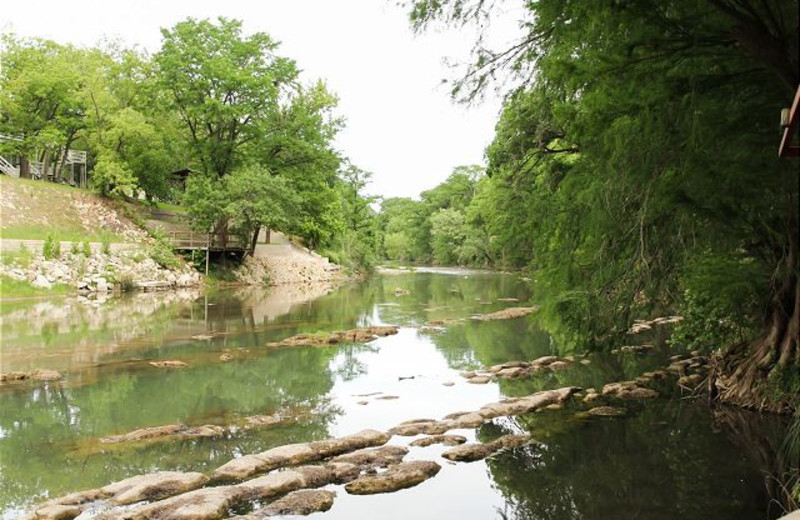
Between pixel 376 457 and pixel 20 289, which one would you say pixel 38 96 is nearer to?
pixel 20 289

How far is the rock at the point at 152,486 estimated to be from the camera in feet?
21.7

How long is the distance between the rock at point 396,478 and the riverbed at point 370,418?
14cm

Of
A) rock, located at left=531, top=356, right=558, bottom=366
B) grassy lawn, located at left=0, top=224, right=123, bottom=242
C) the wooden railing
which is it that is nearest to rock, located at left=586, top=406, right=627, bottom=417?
rock, located at left=531, top=356, right=558, bottom=366

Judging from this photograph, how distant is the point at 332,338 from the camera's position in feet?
58.2

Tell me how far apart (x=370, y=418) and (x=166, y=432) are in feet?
10.8

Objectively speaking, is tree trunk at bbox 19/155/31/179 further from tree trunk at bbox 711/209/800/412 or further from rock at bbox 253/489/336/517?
tree trunk at bbox 711/209/800/412

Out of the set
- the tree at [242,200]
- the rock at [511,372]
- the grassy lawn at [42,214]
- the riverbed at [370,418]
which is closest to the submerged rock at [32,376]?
the riverbed at [370,418]

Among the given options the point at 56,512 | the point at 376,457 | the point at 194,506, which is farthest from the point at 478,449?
the point at 56,512

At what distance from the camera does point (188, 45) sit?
35.2 metres

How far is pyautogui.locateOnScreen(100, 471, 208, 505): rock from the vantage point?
6.60 metres

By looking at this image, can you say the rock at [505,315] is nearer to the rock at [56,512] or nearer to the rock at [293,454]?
the rock at [293,454]

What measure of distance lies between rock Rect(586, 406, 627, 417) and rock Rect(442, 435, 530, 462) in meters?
1.97

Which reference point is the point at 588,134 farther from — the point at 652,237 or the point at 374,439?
the point at 374,439

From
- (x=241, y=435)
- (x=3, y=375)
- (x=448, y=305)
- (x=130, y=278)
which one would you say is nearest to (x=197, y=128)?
(x=130, y=278)
